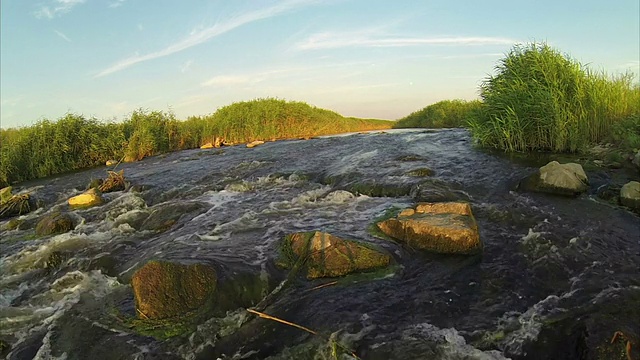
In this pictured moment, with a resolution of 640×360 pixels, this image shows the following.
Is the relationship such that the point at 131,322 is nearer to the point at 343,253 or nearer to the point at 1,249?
the point at 343,253

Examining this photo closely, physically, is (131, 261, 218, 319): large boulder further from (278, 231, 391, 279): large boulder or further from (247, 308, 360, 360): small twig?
(278, 231, 391, 279): large boulder

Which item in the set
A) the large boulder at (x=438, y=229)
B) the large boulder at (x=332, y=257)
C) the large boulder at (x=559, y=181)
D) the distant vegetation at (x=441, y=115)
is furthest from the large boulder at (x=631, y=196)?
the distant vegetation at (x=441, y=115)

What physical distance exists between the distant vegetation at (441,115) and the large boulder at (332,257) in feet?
84.9

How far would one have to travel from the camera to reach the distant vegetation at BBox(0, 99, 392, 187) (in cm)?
1973

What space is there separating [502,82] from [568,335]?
40.4ft

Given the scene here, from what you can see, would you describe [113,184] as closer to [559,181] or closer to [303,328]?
[303,328]

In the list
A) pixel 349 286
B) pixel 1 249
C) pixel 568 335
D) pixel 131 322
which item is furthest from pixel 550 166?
pixel 1 249

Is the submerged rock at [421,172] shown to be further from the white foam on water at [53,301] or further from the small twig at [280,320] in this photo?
the white foam on water at [53,301]

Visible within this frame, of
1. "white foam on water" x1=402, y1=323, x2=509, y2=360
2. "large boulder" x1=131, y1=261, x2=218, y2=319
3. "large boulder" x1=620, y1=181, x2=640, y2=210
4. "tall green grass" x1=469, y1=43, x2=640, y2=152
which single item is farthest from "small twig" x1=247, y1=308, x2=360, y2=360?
"tall green grass" x1=469, y1=43, x2=640, y2=152

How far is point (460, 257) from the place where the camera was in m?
5.72

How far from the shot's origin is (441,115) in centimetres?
3400

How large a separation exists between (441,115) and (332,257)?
3156 cm

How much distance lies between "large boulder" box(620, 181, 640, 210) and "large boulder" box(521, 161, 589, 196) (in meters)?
0.88

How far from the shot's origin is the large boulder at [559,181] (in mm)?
8138
